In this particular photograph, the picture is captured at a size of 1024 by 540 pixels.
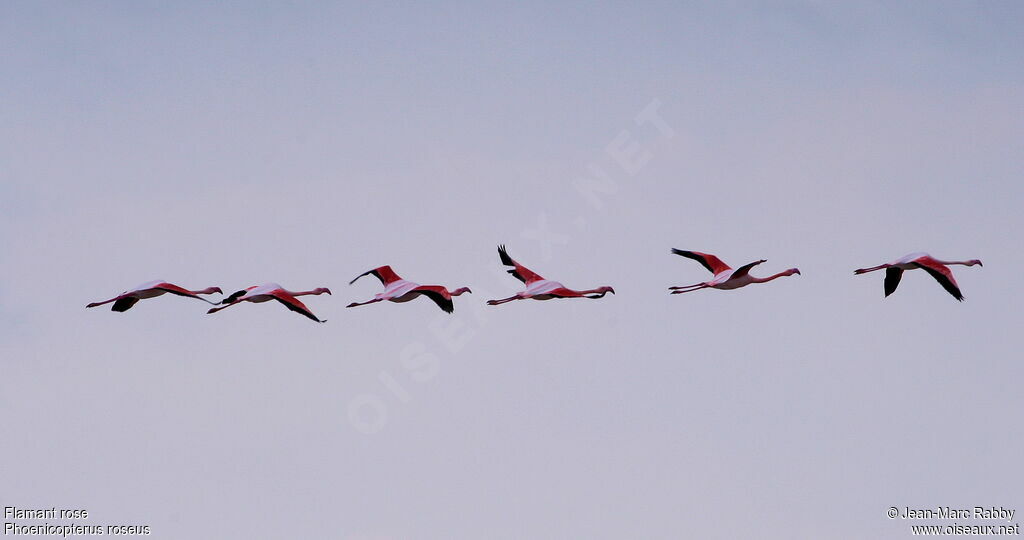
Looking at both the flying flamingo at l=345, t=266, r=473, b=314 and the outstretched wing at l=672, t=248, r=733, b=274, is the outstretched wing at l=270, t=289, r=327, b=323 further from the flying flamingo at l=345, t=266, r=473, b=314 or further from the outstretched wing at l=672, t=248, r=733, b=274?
the outstretched wing at l=672, t=248, r=733, b=274

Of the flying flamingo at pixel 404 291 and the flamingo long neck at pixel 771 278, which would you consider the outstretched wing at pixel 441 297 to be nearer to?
the flying flamingo at pixel 404 291

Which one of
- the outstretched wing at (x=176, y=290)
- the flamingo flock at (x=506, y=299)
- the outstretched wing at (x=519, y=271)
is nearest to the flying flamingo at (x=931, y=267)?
the flamingo flock at (x=506, y=299)

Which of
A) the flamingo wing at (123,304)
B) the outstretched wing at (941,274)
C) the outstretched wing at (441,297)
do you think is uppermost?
the flamingo wing at (123,304)

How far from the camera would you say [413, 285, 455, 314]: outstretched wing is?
1850 inches

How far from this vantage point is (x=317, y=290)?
5088cm

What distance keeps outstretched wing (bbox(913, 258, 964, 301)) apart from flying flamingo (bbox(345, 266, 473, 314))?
506 inches

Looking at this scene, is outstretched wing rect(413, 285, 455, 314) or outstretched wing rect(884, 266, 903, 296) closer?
outstretched wing rect(413, 285, 455, 314)

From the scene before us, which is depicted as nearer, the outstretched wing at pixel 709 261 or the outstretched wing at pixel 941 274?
the outstretched wing at pixel 941 274

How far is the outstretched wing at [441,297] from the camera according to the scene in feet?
154

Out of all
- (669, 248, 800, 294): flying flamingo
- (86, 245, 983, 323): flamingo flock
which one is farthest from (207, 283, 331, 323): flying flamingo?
(669, 248, 800, 294): flying flamingo

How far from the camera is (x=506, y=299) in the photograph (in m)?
48.4

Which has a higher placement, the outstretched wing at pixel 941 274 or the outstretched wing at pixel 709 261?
the outstretched wing at pixel 709 261

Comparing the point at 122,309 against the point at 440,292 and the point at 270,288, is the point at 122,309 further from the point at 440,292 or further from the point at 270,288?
the point at 440,292

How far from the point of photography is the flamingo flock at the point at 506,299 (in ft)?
Result: 154
